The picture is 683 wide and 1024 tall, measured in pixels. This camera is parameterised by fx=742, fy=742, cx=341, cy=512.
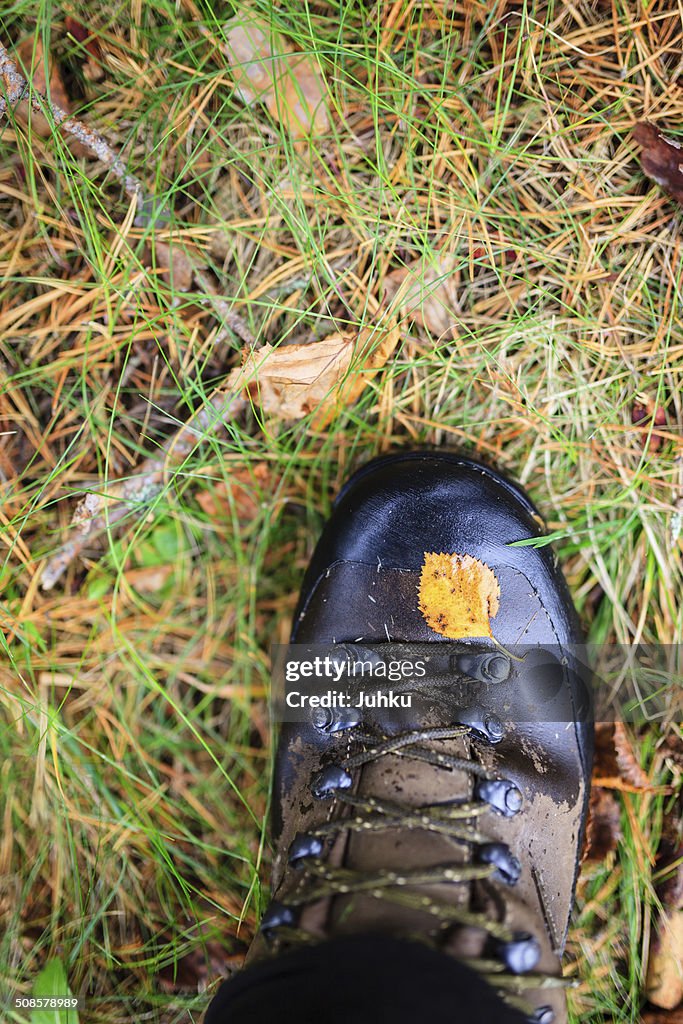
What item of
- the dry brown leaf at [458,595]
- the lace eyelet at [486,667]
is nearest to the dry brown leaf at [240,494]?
the dry brown leaf at [458,595]

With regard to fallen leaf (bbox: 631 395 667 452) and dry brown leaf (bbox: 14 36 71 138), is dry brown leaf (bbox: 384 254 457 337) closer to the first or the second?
fallen leaf (bbox: 631 395 667 452)

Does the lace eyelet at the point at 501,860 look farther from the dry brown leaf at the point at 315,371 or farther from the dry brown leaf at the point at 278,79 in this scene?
the dry brown leaf at the point at 278,79

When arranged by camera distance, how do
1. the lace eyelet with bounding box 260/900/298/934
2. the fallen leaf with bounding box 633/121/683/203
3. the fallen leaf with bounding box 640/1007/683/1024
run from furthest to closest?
the fallen leaf with bounding box 640/1007/683/1024
the fallen leaf with bounding box 633/121/683/203
the lace eyelet with bounding box 260/900/298/934

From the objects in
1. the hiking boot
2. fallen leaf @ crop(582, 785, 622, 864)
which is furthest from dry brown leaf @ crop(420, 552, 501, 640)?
fallen leaf @ crop(582, 785, 622, 864)

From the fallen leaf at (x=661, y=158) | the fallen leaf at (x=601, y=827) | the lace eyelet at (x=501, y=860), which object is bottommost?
the fallen leaf at (x=601, y=827)

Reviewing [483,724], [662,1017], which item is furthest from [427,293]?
[662,1017]

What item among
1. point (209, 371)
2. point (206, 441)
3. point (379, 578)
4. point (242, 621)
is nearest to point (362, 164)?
point (209, 371)
